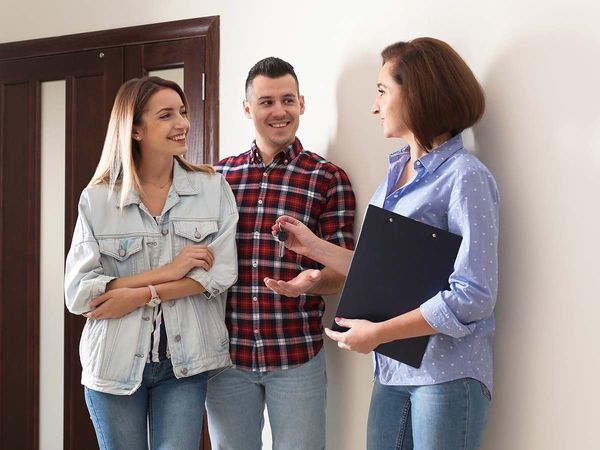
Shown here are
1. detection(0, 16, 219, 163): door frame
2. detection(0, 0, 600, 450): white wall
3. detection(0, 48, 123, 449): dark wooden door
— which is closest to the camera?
detection(0, 0, 600, 450): white wall

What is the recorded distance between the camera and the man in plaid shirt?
209cm

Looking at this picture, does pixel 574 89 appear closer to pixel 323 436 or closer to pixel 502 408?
pixel 502 408

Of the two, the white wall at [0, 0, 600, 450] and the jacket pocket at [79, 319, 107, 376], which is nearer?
the white wall at [0, 0, 600, 450]

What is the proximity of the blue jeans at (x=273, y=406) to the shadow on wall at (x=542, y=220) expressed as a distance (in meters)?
0.52

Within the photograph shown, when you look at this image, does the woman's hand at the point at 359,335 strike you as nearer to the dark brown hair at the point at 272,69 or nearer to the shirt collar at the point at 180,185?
the shirt collar at the point at 180,185

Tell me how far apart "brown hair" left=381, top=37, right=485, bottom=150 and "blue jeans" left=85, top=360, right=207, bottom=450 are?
0.88 meters

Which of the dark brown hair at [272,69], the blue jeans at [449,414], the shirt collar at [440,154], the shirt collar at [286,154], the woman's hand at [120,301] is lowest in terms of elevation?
the blue jeans at [449,414]

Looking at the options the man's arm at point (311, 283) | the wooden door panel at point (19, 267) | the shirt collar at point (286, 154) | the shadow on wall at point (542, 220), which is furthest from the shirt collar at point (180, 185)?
the wooden door panel at point (19, 267)

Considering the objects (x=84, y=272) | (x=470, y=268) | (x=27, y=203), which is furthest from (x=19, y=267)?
(x=470, y=268)

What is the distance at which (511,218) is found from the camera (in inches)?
66.3

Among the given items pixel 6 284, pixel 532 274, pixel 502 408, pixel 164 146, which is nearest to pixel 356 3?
pixel 164 146

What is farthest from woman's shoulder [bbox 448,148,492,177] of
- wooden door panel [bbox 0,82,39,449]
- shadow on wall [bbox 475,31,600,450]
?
wooden door panel [bbox 0,82,39,449]

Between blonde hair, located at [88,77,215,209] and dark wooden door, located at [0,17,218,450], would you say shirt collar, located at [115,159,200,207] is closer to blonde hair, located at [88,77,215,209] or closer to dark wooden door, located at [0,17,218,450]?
blonde hair, located at [88,77,215,209]

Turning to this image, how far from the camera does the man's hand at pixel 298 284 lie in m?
1.91
